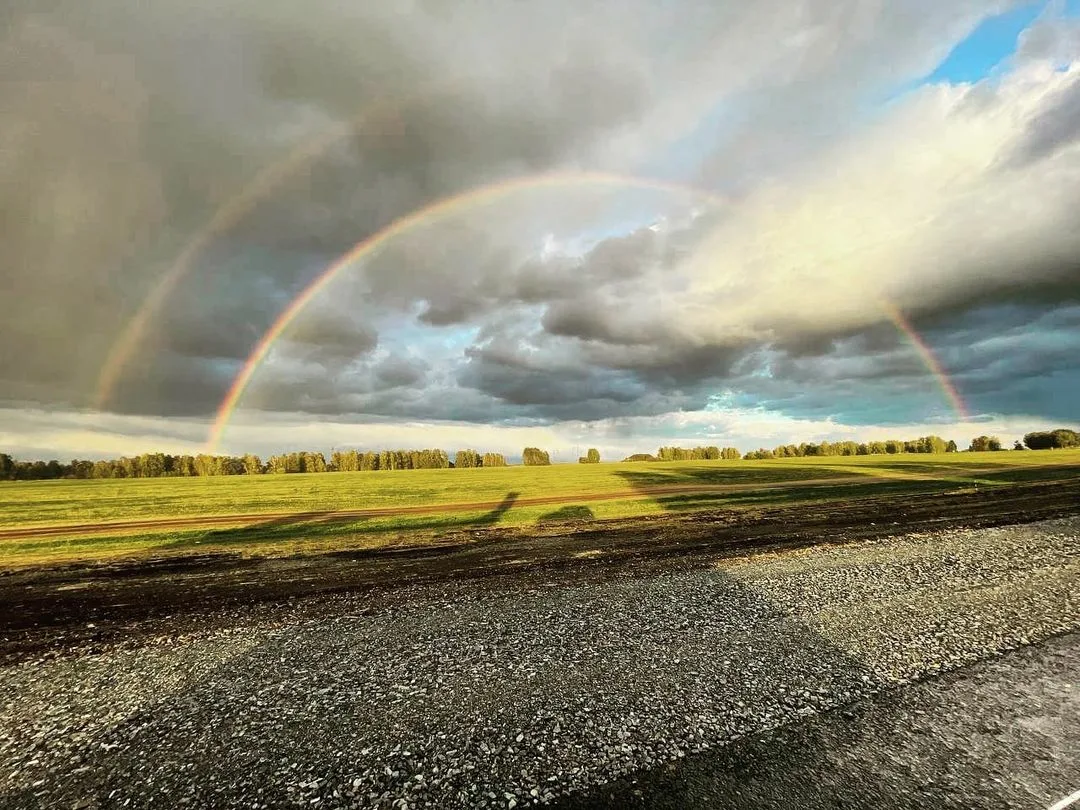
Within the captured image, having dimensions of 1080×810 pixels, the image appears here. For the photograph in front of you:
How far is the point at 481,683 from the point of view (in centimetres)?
1062

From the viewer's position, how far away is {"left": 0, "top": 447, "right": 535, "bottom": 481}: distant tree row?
566 feet

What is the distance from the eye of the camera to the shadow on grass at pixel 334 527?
1340 inches

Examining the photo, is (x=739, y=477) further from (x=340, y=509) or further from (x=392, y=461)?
(x=392, y=461)

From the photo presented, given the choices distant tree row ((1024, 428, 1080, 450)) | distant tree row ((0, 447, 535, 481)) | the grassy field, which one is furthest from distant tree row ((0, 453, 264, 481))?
distant tree row ((1024, 428, 1080, 450))

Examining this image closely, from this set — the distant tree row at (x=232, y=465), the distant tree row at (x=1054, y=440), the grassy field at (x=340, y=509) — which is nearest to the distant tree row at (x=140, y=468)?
the distant tree row at (x=232, y=465)

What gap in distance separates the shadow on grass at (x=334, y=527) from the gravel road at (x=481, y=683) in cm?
1853

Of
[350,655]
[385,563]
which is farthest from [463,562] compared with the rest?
[350,655]

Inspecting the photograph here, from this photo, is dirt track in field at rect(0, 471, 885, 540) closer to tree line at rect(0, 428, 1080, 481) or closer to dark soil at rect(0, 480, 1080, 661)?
dark soil at rect(0, 480, 1080, 661)

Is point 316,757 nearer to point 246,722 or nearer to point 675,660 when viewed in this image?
point 246,722

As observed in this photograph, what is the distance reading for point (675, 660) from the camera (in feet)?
37.3

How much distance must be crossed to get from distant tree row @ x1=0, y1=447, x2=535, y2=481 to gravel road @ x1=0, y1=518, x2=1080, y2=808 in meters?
171

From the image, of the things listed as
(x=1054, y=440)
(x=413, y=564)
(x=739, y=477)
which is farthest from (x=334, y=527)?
(x=1054, y=440)

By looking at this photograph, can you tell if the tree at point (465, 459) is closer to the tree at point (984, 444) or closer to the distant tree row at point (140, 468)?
the distant tree row at point (140, 468)

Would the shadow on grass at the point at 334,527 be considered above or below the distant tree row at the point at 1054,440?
below
